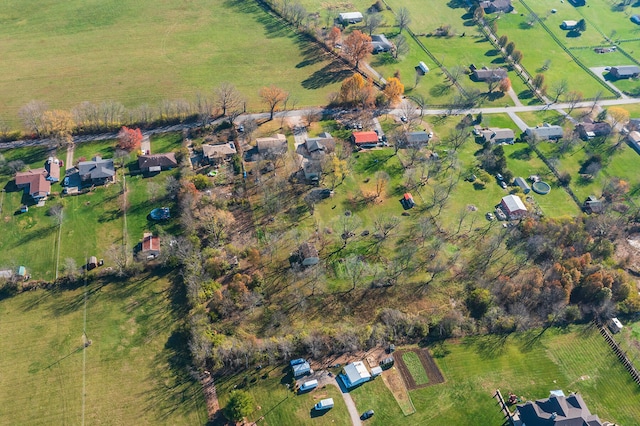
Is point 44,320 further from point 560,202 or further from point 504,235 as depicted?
point 560,202

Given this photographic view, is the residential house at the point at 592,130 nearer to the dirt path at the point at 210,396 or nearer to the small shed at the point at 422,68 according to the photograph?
the small shed at the point at 422,68

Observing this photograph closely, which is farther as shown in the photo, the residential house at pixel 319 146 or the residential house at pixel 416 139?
the residential house at pixel 416 139

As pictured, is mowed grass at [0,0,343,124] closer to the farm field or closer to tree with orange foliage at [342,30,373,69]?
tree with orange foliage at [342,30,373,69]

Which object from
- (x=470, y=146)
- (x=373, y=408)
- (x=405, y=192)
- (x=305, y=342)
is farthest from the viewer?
(x=470, y=146)

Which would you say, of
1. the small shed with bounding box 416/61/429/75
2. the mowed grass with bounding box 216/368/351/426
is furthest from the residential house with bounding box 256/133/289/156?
the small shed with bounding box 416/61/429/75

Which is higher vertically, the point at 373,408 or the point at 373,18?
the point at 373,18

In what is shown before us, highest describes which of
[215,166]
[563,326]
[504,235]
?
[215,166]

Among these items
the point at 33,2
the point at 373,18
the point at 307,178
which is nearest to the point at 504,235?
the point at 307,178

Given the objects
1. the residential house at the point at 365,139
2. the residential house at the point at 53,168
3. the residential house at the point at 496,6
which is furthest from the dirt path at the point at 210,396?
the residential house at the point at 496,6
